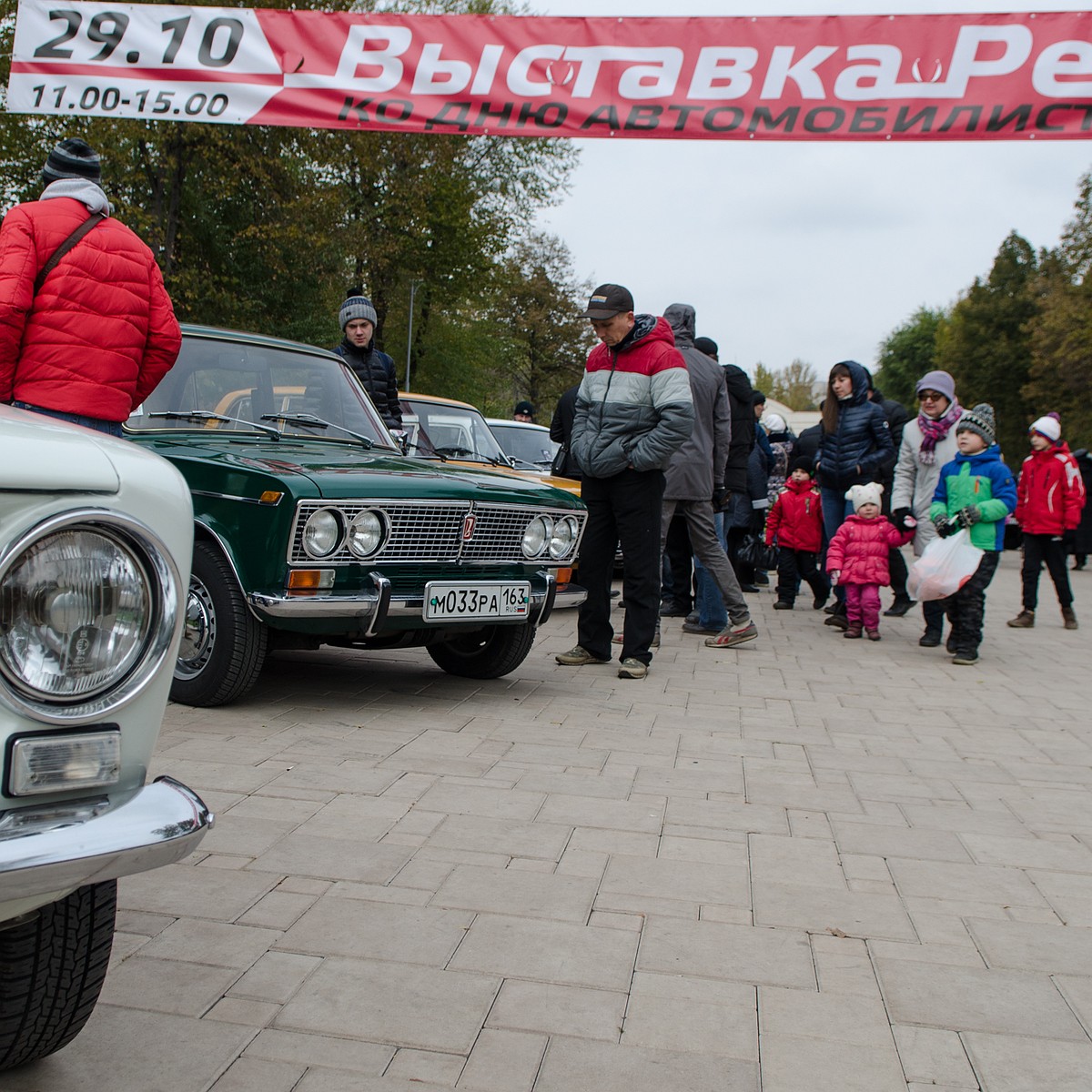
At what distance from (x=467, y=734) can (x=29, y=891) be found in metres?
3.52

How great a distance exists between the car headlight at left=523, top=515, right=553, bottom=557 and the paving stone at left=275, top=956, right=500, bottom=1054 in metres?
3.33

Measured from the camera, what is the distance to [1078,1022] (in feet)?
8.75

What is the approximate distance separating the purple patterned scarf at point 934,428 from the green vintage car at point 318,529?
4.13 m

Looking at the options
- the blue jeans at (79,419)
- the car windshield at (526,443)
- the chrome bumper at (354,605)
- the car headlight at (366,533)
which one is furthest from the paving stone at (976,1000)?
the car windshield at (526,443)

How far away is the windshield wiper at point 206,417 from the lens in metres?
5.82

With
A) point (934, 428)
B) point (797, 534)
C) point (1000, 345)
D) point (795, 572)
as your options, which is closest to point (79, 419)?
point (934, 428)

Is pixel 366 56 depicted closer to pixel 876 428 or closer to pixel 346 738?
pixel 876 428

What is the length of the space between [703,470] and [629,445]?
5.18ft

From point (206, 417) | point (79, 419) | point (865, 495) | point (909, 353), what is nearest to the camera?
point (79, 419)

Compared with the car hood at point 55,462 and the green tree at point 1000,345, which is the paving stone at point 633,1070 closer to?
the car hood at point 55,462

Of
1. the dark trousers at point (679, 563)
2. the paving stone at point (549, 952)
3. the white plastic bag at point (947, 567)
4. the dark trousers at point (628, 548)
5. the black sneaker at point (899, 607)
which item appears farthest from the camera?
the black sneaker at point (899, 607)

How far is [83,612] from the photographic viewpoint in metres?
1.80

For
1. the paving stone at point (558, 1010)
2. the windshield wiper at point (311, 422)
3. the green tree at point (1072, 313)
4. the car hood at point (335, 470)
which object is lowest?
the paving stone at point (558, 1010)

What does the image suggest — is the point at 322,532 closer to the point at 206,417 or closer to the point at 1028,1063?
the point at 206,417
